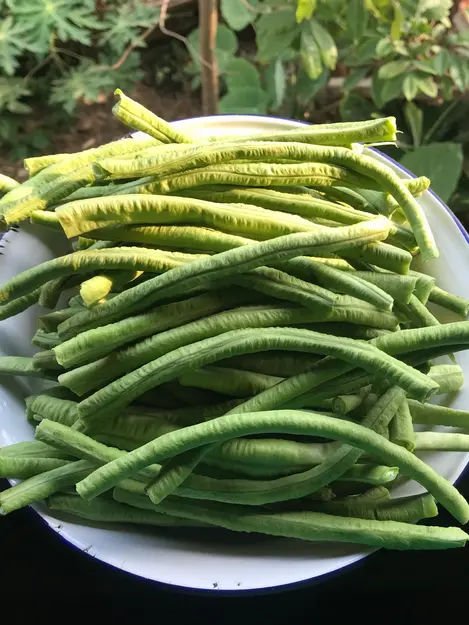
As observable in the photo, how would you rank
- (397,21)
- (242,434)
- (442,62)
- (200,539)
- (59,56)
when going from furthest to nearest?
(59,56) → (442,62) → (397,21) → (200,539) → (242,434)

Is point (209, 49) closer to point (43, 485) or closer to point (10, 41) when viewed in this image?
point (10, 41)

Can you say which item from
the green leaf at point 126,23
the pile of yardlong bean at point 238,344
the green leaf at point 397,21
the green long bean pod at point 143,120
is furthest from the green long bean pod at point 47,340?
the green leaf at point 126,23

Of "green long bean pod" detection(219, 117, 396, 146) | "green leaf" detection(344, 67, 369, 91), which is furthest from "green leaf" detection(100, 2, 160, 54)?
"green long bean pod" detection(219, 117, 396, 146)

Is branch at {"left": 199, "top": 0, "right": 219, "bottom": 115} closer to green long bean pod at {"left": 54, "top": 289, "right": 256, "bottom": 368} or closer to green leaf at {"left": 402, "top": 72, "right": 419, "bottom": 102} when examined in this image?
green leaf at {"left": 402, "top": 72, "right": 419, "bottom": 102}

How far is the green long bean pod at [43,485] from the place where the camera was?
0.51m

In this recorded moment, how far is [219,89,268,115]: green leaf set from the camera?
35.2 inches

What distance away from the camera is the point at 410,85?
32.6 inches

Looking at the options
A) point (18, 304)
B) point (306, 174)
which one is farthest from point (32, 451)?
point (306, 174)

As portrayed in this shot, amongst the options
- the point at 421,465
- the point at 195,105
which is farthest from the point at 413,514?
the point at 195,105

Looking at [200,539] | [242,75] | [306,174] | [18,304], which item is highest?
[242,75]

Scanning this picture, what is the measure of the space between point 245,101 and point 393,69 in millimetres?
225

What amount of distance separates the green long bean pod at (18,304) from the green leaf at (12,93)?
1.76 feet

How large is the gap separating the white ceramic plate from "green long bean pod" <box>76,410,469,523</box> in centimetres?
9

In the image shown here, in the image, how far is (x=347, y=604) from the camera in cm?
68
